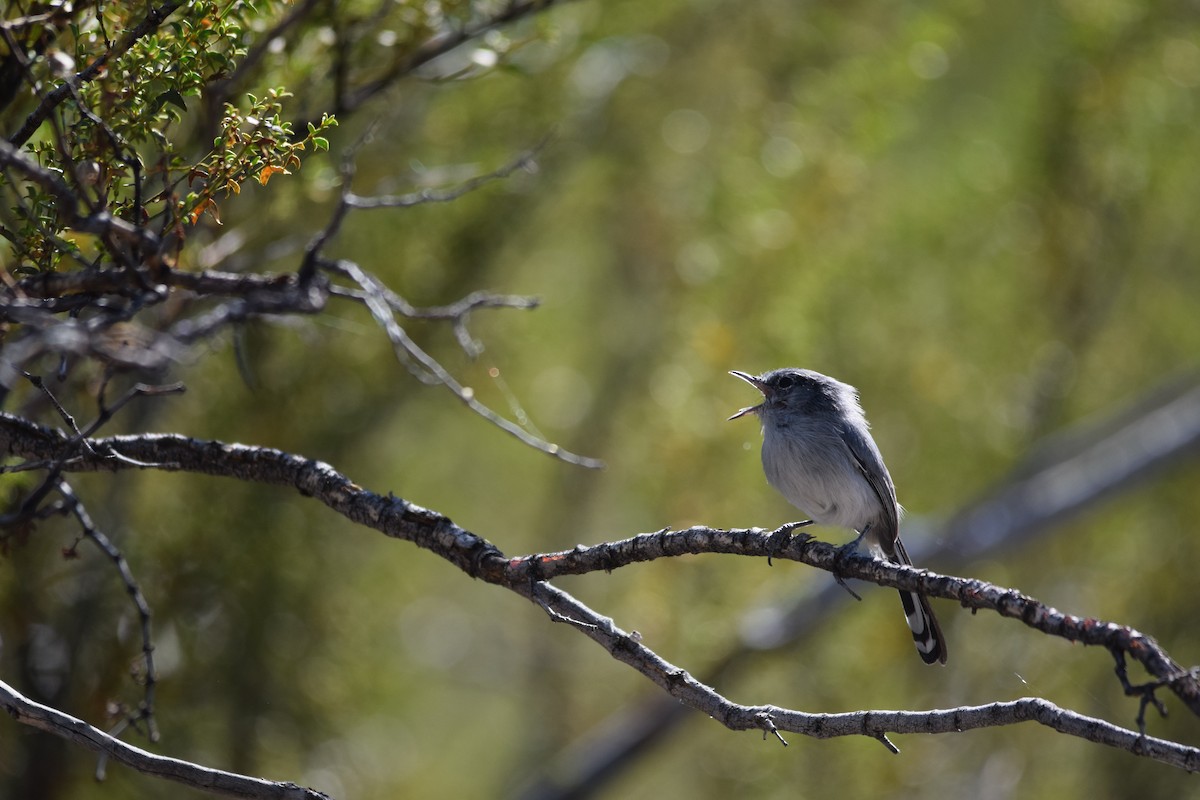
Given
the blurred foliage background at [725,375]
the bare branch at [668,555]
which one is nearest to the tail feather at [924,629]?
the bare branch at [668,555]

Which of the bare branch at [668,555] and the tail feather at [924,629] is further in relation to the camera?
the tail feather at [924,629]

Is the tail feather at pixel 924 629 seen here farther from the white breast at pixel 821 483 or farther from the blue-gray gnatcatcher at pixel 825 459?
the white breast at pixel 821 483

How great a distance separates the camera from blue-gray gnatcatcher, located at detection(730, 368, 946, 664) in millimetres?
3057

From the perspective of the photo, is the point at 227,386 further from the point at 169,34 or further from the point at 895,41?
the point at 895,41

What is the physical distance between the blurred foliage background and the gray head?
1.31 meters

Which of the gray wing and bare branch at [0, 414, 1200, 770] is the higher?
the gray wing

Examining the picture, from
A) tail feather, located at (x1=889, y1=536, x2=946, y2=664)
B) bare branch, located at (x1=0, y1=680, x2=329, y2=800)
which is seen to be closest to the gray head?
tail feather, located at (x1=889, y1=536, x2=946, y2=664)

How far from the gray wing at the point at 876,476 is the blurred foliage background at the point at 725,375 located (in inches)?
59.7

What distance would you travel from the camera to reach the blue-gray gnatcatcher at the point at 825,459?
10.0ft

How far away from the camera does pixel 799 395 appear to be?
3.29 meters

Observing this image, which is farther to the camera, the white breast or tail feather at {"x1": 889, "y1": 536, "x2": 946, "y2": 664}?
the white breast

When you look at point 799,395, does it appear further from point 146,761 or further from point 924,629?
point 146,761

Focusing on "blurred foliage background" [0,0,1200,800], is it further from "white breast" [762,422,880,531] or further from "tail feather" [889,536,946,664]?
"tail feather" [889,536,946,664]

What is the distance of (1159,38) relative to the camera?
5430 mm
